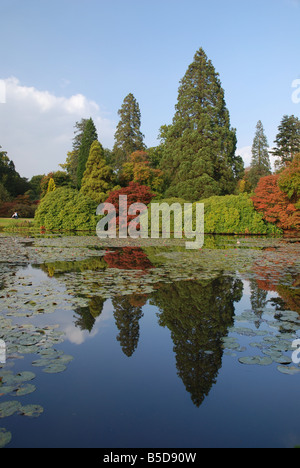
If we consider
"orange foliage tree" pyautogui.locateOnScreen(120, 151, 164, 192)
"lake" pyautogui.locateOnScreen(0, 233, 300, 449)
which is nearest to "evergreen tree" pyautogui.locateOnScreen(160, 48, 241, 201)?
"orange foliage tree" pyautogui.locateOnScreen(120, 151, 164, 192)

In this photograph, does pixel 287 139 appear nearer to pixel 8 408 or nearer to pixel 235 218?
pixel 235 218

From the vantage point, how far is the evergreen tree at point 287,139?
38.4 m

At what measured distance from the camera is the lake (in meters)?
1.74

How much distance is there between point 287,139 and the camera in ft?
128

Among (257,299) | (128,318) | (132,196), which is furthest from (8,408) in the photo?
(132,196)

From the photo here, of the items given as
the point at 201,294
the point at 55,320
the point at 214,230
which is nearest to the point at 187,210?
the point at 214,230

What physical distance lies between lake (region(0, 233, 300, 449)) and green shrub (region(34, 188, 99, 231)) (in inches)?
695

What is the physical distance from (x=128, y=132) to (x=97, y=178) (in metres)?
13.7

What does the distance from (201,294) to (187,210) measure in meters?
16.1

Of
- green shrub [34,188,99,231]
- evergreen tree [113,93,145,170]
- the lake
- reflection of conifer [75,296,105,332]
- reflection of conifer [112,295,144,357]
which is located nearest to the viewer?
the lake

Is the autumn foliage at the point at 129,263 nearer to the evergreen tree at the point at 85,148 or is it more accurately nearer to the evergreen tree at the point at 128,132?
the evergreen tree at the point at 85,148

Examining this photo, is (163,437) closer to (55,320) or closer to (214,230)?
(55,320)

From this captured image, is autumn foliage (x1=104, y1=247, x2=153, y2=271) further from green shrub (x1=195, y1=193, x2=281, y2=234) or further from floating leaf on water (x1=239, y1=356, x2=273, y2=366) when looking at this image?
green shrub (x1=195, y1=193, x2=281, y2=234)
